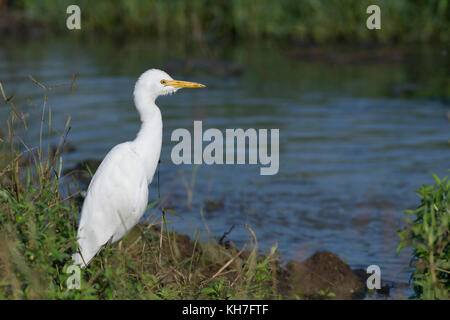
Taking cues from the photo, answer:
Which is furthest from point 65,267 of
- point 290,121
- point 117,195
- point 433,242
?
point 290,121

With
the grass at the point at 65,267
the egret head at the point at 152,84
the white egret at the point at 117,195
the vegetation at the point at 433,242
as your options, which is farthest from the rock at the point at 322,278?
the egret head at the point at 152,84

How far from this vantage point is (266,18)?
54.9ft

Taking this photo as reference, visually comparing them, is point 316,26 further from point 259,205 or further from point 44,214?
point 44,214

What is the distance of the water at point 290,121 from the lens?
7266 millimetres

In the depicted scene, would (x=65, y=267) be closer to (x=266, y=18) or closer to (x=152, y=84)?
(x=152, y=84)

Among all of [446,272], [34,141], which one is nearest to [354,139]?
[34,141]

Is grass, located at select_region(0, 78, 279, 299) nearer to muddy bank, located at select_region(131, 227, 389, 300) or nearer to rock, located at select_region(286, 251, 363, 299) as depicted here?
muddy bank, located at select_region(131, 227, 389, 300)

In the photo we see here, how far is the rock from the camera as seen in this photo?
209 inches

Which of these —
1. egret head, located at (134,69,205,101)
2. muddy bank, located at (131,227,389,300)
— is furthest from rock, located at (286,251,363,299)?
egret head, located at (134,69,205,101)

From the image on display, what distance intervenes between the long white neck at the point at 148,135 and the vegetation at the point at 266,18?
11354 millimetres

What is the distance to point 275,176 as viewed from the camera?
8836 millimetres

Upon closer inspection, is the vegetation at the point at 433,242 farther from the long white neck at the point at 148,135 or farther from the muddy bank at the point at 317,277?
the long white neck at the point at 148,135

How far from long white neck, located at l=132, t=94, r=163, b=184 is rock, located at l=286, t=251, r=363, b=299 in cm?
145
